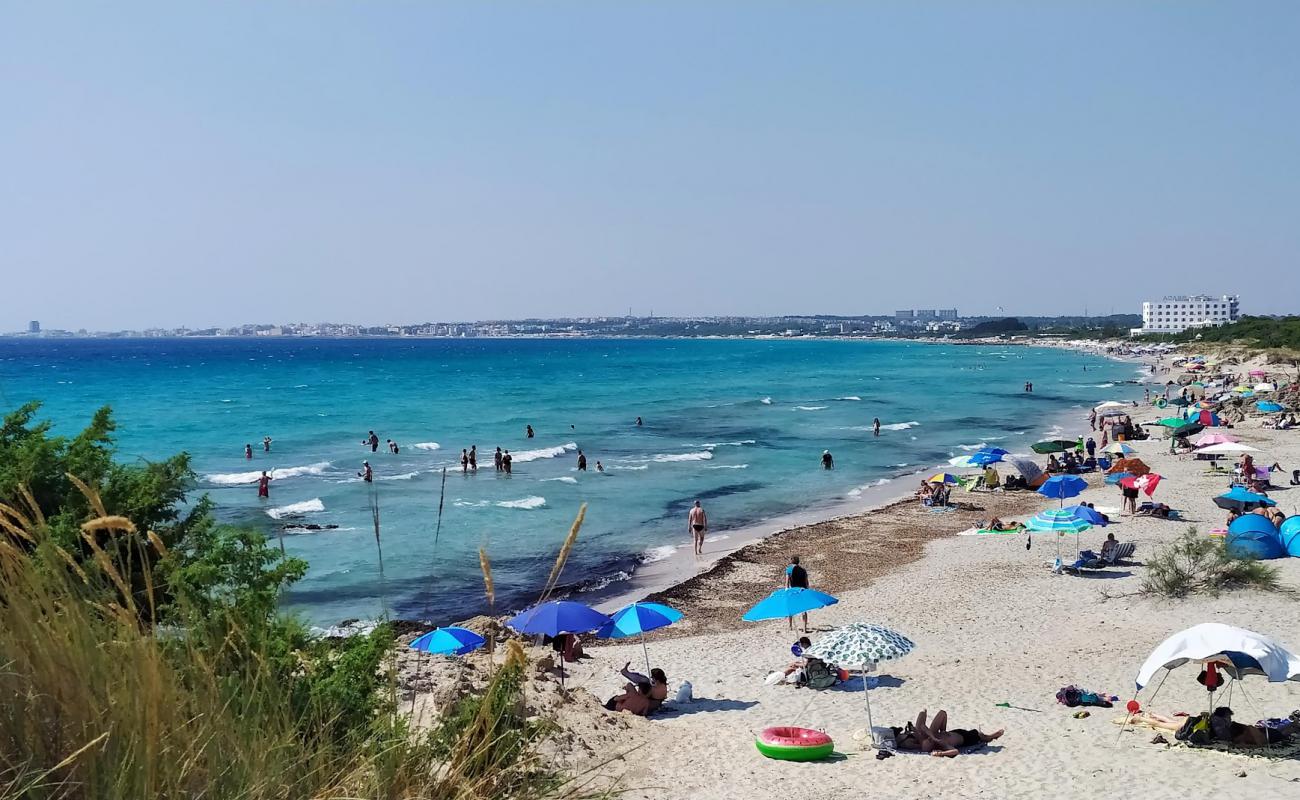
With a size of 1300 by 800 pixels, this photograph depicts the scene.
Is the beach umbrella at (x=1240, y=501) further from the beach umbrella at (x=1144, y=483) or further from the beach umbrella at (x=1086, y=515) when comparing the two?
the beach umbrella at (x=1086, y=515)

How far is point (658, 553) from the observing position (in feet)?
85.5

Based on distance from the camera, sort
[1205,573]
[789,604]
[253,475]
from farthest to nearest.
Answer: [253,475], [1205,573], [789,604]

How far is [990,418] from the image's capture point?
196ft

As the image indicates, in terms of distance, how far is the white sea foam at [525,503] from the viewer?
107ft

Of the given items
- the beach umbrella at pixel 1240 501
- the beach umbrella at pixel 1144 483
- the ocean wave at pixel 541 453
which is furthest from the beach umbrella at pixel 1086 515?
the ocean wave at pixel 541 453

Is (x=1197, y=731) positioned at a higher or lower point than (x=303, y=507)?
higher

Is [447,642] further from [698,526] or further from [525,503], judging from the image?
[525,503]

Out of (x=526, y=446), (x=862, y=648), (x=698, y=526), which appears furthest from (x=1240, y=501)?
(x=526, y=446)

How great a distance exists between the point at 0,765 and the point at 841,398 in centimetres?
7766

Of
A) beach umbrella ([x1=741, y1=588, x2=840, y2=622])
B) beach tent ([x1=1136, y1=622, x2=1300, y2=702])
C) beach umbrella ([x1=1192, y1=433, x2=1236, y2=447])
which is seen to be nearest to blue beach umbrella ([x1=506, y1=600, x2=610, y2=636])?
beach umbrella ([x1=741, y1=588, x2=840, y2=622])

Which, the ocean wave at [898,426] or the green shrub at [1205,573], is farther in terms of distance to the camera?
the ocean wave at [898,426]

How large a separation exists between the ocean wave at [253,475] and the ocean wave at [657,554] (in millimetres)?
19670

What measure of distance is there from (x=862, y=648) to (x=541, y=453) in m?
36.1

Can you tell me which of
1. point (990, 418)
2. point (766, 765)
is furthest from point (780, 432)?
point (766, 765)
